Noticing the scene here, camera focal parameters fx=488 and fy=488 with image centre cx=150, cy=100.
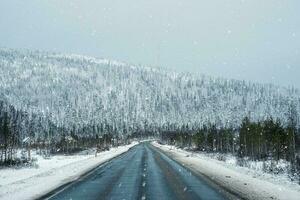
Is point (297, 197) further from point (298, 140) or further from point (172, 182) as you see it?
point (298, 140)

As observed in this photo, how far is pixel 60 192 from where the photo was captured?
19438 mm

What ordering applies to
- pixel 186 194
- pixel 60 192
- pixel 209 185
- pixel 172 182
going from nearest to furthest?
pixel 186 194 → pixel 60 192 → pixel 209 185 → pixel 172 182

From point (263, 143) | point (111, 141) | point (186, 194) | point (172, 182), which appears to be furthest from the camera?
point (111, 141)

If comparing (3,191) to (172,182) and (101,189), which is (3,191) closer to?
(101,189)

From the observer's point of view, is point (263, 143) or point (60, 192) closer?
point (60, 192)

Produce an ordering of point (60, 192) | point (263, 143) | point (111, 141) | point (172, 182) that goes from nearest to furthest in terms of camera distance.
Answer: point (60, 192)
point (172, 182)
point (263, 143)
point (111, 141)

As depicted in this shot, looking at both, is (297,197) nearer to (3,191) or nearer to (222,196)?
(222,196)

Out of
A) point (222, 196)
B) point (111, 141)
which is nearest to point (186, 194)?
point (222, 196)

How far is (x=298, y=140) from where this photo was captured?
90.0 m

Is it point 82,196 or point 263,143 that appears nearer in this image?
point 82,196

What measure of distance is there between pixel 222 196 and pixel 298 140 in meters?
77.0

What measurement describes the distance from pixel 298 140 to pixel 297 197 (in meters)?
76.6

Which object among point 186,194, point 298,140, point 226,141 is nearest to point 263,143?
point 298,140

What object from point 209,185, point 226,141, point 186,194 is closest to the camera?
point 186,194
